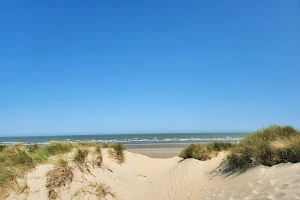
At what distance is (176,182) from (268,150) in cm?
378

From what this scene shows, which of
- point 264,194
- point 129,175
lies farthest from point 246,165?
point 129,175

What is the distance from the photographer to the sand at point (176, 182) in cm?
647

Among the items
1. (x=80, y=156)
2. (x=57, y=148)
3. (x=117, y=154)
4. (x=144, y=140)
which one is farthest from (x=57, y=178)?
(x=144, y=140)

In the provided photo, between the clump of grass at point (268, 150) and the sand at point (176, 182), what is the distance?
403 mm

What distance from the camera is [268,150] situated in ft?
27.7

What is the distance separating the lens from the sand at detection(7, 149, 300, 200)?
6.47m

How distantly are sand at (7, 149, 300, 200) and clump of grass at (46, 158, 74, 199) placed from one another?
0.13 meters

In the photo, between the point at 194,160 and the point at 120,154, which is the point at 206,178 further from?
the point at 120,154

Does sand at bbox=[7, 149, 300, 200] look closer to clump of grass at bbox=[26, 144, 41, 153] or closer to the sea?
clump of grass at bbox=[26, 144, 41, 153]

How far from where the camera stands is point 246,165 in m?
8.71

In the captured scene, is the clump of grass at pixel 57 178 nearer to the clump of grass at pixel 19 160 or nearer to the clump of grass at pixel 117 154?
the clump of grass at pixel 19 160

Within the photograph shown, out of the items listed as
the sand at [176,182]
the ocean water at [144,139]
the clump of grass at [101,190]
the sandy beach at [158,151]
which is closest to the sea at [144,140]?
the ocean water at [144,139]

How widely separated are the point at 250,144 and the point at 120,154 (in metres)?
6.12

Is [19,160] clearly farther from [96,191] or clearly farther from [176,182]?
[176,182]
